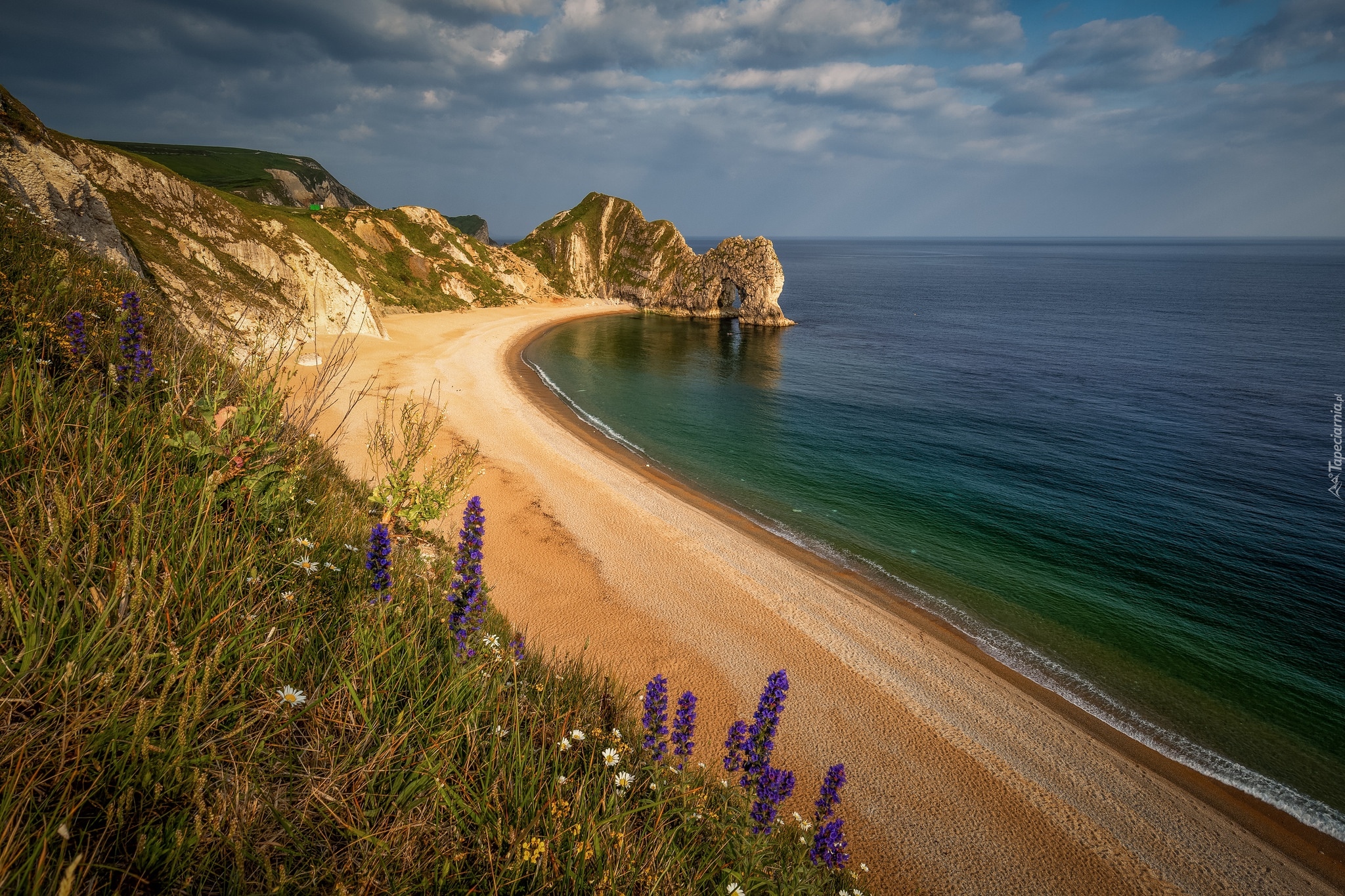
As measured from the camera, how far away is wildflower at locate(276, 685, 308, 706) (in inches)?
126

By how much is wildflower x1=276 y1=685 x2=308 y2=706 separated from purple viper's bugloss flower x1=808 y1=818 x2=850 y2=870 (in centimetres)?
417

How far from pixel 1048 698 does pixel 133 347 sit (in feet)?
56.4

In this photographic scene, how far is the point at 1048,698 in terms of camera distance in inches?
518

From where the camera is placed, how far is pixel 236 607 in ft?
11.5

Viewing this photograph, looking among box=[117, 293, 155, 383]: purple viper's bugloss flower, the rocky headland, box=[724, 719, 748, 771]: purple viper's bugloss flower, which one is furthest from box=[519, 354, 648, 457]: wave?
box=[117, 293, 155, 383]: purple viper's bugloss flower

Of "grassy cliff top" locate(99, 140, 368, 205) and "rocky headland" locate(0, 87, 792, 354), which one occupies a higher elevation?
"grassy cliff top" locate(99, 140, 368, 205)

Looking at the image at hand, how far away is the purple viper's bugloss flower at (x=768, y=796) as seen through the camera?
15.1 ft

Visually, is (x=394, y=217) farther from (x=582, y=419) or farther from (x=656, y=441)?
(x=656, y=441)

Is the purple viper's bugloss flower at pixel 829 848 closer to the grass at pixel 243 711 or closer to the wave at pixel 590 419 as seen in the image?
the grass at pixel 243 711

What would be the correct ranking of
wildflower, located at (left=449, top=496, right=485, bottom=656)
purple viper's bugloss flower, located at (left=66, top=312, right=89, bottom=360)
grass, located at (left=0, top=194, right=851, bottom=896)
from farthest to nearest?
purple viper's bugloss flower, located at (left=66, top=312, right=89, bottom=360), wildflower, located at (left=449, top=496, right=485, bottom=656), grass, located at (left=0, top=194, right=851, bottom=896)

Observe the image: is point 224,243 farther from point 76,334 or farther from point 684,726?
point 684,726

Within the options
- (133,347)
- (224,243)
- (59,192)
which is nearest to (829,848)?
(133,347)

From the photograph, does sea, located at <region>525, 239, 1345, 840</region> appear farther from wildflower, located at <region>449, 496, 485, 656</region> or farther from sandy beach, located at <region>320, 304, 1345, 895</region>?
wildflower, located at <region>449, 496, 485, 656</region>

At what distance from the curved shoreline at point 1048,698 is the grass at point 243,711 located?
11.0 meters
